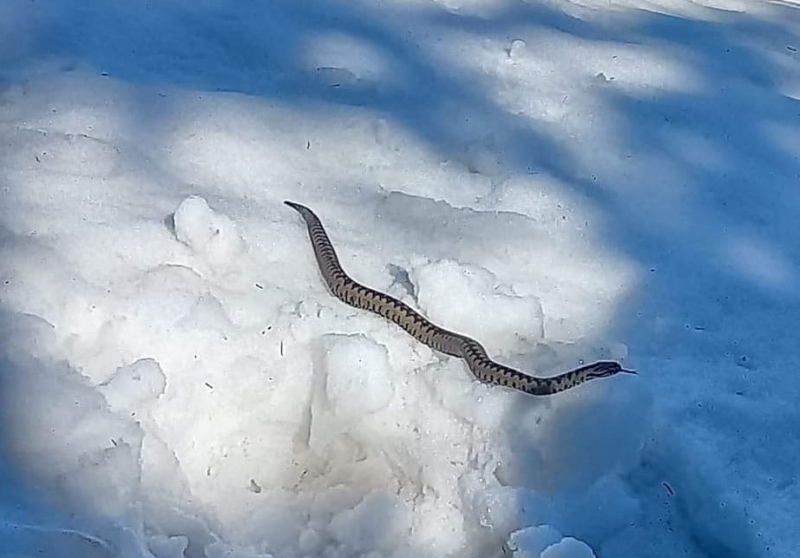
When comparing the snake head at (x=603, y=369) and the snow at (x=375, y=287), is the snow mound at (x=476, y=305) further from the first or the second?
the snake head at (x=603, y=369)

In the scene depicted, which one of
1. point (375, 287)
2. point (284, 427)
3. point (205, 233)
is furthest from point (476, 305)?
point (205, 233)

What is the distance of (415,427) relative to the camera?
227 cm

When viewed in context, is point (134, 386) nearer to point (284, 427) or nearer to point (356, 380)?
point (284, 427)

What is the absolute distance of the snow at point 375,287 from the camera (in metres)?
2.08

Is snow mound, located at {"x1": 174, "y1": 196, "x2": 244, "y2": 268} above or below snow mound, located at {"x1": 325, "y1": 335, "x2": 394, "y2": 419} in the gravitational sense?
above

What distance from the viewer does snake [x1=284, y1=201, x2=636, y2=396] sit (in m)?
2.31

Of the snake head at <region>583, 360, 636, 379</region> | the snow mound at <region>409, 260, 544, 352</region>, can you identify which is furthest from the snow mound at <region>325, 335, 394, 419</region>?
the snake head at <region>583, 360, 636, 379</region>

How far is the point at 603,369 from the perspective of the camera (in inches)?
92.0

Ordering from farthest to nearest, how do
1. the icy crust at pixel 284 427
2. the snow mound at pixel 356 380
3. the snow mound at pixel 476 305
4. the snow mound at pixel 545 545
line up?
the snow mound at pixel 476 305
the snow mound at pixel 356 380
the icy crust at pixel 284 427
the snow mound at pixel 545 545

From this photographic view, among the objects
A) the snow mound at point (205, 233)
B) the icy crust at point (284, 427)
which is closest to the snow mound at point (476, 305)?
the icy crust at point (284, 427)

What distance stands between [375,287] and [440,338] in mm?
300

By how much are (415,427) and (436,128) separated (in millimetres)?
1472

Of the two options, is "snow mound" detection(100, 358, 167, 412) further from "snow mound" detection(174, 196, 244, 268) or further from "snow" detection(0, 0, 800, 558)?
"snow mound" detection(174, 196, 244, 268)

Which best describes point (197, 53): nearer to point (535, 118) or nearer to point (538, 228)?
point (535, 118)
